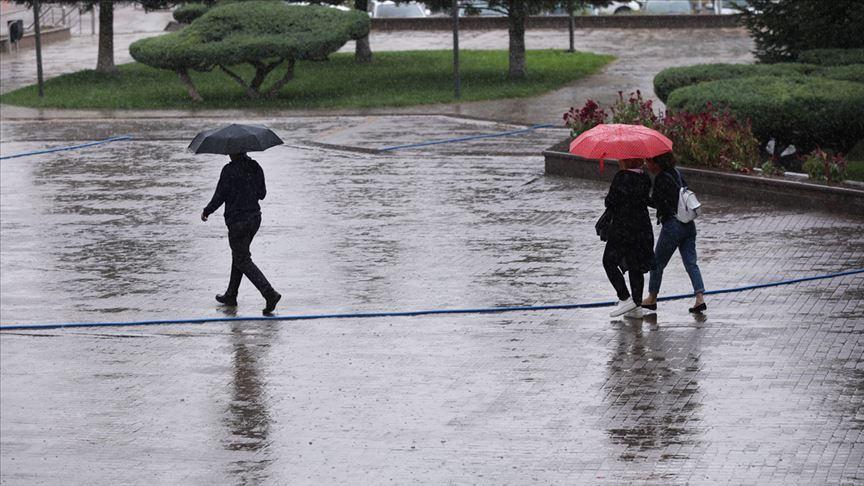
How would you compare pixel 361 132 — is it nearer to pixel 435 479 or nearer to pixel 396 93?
pixel 396 93

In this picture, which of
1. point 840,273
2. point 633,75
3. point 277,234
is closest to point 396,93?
point 633,75

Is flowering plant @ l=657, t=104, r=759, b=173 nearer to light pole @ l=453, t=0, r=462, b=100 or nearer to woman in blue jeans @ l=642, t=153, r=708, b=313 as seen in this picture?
woman in blue jeans @ l=642, t=153, r=708, b=313

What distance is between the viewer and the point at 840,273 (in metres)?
12.5

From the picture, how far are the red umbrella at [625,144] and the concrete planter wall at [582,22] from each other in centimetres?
3528

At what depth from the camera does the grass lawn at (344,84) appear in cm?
3062

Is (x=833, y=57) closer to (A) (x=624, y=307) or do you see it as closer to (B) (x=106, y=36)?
(A) (x=624, y=307)

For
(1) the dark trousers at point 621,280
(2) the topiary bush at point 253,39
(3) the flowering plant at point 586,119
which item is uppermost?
(2) the topiary bush at point 253,39

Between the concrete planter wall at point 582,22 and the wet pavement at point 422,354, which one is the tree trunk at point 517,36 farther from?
the wet pavement at point 422,354

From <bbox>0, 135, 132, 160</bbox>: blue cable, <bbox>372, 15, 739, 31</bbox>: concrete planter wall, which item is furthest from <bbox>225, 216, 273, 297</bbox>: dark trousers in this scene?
<bbox>372, 15, 739, 31</bbox>: concrete planter wall

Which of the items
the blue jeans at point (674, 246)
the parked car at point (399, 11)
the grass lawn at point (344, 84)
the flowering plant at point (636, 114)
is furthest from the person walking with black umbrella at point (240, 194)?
the parked car at point (399, 11)

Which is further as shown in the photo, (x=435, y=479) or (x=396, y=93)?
(x=396, y=93)

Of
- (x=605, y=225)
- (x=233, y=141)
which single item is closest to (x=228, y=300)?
(x=233, y=141)

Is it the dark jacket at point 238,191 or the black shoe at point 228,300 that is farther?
the black shoe at point 228,300

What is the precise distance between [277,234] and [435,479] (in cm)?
786
